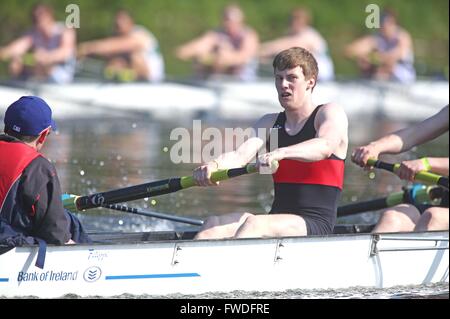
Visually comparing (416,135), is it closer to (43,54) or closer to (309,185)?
(309,185)

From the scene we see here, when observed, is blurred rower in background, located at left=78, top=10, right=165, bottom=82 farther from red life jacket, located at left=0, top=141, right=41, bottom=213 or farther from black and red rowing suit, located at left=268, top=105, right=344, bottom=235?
red life jacket, located at left=0, top=141, right=41, bottom=213

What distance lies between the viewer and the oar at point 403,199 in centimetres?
870

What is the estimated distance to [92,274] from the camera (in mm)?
6863

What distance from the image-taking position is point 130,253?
22.6 ft

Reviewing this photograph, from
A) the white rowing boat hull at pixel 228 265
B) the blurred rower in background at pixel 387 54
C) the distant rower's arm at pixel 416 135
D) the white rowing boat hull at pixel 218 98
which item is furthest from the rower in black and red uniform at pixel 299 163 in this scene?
the blurred rower in background at pixel 387 54

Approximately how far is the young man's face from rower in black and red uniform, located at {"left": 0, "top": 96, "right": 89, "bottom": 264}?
152cm

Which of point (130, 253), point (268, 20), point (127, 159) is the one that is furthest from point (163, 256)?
point (268, 20)

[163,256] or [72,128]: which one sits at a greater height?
[72,128]

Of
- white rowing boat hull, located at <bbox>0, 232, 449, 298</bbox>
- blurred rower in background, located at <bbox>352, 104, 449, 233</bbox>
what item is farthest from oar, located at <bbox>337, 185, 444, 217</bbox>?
white rowing boat hull, located at <bbox>0, 232, 449, 298</bbox>

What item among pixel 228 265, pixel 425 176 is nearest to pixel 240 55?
pixel 425 176

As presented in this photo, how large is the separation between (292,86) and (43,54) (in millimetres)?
12068

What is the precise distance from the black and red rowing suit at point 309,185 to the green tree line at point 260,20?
45.2 ft

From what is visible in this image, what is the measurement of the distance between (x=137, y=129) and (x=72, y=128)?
3.40ft
